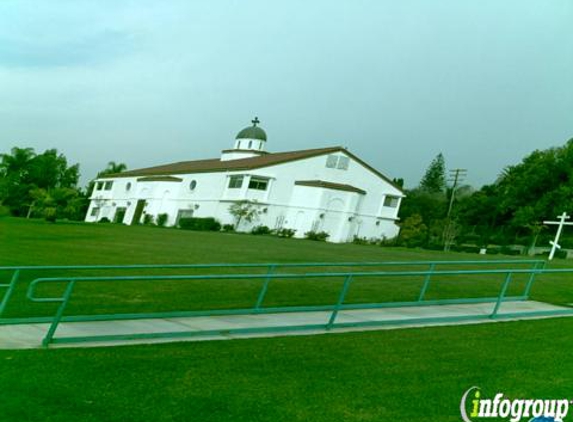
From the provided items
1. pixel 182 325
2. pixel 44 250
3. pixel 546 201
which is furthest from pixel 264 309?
pixel 546 201

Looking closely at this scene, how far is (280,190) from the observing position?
188ft

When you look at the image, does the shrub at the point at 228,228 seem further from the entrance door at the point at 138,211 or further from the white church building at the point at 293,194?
the entrance door at the point at 138,211

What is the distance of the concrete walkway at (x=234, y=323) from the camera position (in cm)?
871

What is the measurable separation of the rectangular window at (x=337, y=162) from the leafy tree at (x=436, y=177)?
54.7 metres

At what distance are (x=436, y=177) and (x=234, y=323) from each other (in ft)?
352

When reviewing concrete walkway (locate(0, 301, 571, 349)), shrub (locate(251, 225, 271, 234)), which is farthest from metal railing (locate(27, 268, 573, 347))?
shrub (locate(251, 225, 271, 234))

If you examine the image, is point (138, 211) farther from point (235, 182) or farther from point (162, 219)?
point (235, 182)

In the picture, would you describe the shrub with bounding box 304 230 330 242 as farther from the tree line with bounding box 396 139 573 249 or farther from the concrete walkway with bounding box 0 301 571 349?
the concrete walkway with bounding box 0 301 571 349

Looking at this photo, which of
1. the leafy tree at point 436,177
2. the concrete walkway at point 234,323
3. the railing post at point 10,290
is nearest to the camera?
the railing post at point 10,290

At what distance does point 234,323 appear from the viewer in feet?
34.2

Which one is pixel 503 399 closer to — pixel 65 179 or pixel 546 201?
pixel 546 201

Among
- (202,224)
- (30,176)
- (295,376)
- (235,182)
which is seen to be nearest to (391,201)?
(235,182)

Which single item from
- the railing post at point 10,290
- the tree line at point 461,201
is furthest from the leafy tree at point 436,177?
the railing post at point 10,290

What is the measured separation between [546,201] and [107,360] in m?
60.0
